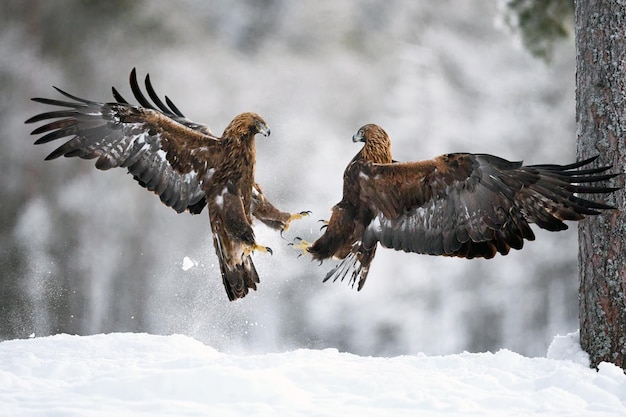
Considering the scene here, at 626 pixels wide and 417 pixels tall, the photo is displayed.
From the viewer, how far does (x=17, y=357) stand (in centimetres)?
404

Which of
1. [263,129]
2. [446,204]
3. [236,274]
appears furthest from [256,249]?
[446,204]

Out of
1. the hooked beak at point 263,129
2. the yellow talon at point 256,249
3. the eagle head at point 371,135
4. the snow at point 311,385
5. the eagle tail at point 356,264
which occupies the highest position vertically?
the eagle head at point 371,135

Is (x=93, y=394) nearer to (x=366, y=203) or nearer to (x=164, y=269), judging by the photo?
(x=366, y=203)

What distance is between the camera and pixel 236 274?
359cm

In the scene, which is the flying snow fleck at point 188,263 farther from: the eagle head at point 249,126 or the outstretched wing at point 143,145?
the eagle head at point 249,126

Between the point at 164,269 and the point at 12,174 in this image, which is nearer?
the point at 12,174

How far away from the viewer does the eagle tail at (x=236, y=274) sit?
3584 mm

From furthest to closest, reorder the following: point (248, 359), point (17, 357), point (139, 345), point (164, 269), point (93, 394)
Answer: point (164, 269)
point (139, 345)
point (17, 357)
point (248, 359)
point (93, 394)

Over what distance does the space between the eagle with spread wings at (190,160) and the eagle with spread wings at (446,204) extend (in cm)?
32

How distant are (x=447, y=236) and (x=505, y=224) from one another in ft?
0.96

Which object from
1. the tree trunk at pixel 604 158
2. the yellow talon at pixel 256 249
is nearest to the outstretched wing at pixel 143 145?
the yellow talon at pixel 256 249

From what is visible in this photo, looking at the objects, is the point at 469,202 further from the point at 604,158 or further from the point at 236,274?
the point at 236,274

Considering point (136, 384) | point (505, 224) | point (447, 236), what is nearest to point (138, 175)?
point (136, 384)

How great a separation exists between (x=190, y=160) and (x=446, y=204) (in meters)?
1.36
